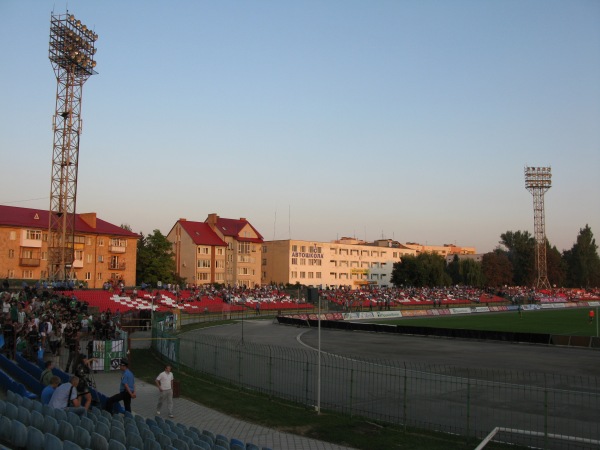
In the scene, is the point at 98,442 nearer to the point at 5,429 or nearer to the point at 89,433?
the point at 89,433

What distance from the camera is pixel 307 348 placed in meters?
35.0

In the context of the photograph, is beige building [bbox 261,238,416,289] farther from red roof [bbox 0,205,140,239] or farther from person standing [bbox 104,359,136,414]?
person standing [bbox 104,359,136,414]

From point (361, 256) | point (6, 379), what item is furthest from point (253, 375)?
point (361, 256)

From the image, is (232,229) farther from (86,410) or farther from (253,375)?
(86,410)

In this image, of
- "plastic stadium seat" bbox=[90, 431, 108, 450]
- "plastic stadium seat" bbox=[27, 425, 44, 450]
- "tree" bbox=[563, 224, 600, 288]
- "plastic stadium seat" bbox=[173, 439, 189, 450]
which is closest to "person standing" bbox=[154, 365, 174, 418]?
"plastic stadium seat" bbox=[90, 431, 108, 450]

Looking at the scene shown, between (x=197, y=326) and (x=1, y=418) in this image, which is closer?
(x=1, y=418)

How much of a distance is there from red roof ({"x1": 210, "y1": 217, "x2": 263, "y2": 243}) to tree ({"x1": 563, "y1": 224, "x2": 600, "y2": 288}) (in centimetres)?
8745

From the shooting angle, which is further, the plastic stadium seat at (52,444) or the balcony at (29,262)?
the balcony at (29,262)

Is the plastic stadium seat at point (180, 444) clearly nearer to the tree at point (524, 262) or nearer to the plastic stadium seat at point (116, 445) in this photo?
the plastic stadium seat at point (116, 445)

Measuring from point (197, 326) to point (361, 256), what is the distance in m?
73.4

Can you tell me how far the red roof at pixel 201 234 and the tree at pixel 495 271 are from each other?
65673 mm

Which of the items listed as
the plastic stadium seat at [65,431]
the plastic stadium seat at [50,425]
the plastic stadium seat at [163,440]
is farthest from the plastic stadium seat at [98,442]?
the plastic stadium seat at [50,425]

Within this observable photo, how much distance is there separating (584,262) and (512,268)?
20.4 m

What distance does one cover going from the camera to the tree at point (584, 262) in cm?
14025
